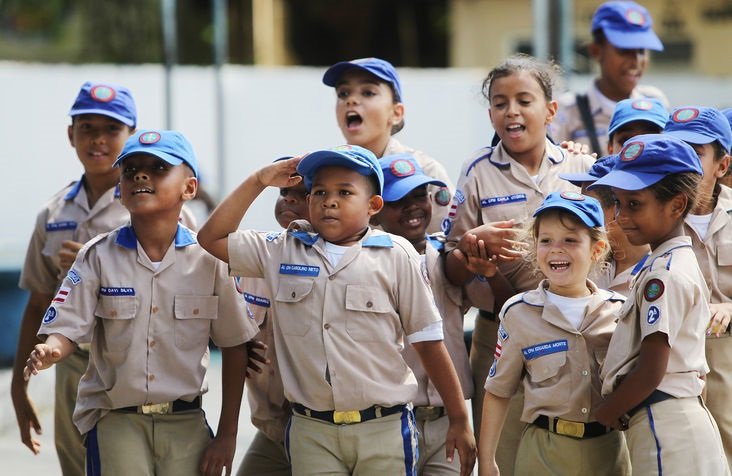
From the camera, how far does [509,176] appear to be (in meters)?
5.12

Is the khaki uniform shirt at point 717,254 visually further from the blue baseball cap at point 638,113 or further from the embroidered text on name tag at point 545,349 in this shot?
the embroidered text on name tag at point 545,349

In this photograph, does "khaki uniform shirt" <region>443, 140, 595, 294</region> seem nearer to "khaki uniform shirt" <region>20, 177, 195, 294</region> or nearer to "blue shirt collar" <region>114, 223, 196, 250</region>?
"blue shirt collar" <region>114, 223, 196, 250</region>

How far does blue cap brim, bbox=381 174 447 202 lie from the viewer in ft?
15.8

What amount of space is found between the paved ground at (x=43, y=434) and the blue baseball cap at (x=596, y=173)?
2.87 meters

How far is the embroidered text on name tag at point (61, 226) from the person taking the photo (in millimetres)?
5520

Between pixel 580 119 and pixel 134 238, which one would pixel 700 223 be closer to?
pixel 580 119

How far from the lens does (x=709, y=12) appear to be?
13.7m

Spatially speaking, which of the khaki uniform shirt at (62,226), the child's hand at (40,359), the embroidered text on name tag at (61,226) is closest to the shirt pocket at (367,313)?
the child's hand at (40,359)

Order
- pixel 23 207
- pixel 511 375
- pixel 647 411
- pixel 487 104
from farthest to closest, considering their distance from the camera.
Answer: pixel 23 207
pixel 487 104
pixel 511 375
pixel 647 411

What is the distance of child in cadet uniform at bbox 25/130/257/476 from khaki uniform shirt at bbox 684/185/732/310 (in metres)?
1.76

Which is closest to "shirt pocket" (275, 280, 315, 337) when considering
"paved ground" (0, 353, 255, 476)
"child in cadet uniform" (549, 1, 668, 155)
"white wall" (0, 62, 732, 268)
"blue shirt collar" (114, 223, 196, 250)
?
"blue shirt collar" (114, 223, 196, 250)

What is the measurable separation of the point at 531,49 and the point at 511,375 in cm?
1044

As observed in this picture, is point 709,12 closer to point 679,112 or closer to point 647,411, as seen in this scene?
point 679,112

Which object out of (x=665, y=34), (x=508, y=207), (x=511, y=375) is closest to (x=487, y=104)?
(x=508, y=207)
